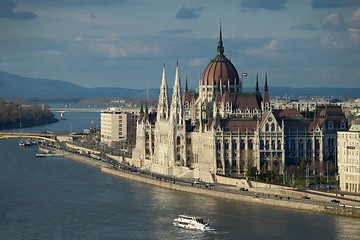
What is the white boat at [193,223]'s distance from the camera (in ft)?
206

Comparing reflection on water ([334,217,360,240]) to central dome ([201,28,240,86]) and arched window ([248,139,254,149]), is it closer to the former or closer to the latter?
arched window ([248,139,254,149])

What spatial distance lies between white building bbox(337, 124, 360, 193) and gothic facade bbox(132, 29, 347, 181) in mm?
9818

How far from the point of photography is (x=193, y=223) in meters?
63.0

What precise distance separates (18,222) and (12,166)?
1329 inches

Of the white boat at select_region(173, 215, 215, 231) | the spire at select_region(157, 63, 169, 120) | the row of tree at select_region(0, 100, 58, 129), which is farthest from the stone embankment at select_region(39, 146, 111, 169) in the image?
the row of tree at select_region(0, 100, 58, 129)

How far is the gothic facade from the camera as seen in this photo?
280 feet

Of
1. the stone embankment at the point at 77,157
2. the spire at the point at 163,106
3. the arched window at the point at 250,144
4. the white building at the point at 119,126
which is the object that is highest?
the spire at the point at 163,106

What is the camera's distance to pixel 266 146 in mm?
85562

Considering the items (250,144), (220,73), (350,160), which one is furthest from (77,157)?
(350,160)

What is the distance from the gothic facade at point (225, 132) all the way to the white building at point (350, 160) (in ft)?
32.2

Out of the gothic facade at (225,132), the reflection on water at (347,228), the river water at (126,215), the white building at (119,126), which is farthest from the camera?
the white building at (119,126)

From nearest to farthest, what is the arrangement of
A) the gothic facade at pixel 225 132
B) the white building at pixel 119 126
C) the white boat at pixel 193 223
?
the white boat at pixel 193 223
the gothic facade at pixel 225 132
the white building at pixel 119 126

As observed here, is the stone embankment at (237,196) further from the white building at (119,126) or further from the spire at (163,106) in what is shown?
the white building at (119,126)

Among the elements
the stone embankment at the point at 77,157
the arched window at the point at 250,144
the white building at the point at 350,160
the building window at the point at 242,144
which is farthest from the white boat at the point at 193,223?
the stone embankment at the point at 77,157
